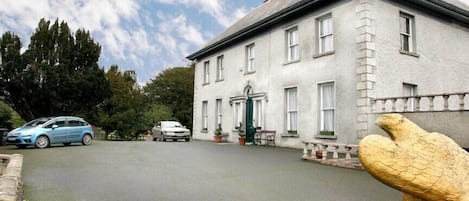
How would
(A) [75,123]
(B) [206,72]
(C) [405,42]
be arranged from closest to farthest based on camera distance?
(C) [405,42], (A) [75,123], (B) [206,72]

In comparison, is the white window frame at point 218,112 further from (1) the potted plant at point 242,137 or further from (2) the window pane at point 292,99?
(2) the window pane at point 292,99

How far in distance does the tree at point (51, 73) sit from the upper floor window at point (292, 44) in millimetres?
14909

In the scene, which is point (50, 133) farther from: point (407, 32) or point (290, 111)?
point (407, 32)

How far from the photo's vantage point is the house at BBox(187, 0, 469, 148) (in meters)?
13.7

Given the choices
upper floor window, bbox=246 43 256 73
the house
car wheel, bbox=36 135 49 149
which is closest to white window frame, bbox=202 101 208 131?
the house

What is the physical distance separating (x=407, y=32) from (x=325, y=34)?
335 centimetres

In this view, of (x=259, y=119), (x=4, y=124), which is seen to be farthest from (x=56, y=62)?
(x=259, y=119)

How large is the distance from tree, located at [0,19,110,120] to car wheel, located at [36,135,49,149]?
24.9ft

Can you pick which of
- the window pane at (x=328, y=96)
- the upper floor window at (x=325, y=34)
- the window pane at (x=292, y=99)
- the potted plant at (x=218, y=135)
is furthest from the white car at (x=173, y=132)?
the upper floor window at (x=325, y=34)

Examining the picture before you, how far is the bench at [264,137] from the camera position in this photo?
59.7 feet

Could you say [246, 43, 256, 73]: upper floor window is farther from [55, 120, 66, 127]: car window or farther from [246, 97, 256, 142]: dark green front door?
[55, 120, 66, 127]: car window

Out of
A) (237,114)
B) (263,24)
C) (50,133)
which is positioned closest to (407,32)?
(263,24)

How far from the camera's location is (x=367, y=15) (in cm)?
1402

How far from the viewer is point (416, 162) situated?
1766mm
